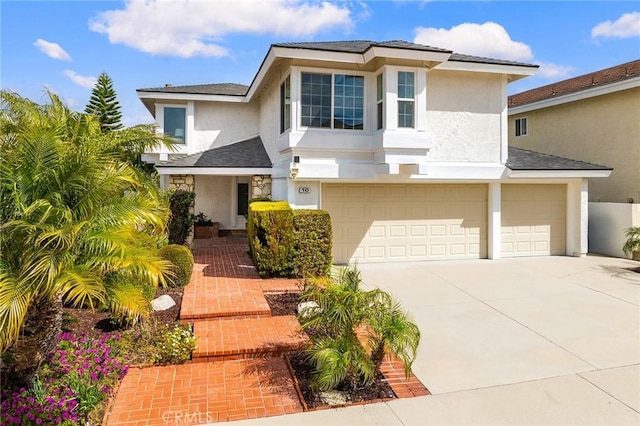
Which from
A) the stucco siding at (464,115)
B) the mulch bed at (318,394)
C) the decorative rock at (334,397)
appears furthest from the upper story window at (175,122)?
the decorative rock at (334,397)

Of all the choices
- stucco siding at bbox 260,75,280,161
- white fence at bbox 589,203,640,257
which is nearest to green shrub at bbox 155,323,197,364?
stucco siding at bbox 260,75,280,161

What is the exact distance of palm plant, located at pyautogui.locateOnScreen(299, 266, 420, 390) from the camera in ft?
16.1

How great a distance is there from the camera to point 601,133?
54.4ft

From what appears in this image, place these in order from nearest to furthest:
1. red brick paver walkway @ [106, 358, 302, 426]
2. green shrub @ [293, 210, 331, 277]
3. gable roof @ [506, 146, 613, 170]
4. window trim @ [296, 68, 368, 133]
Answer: red brick paver walkway @ [106, 358, 302, 426] → green shrub @ [293, 210, 331, 277] → window trim @ [296, 68, 368, 133] → gable roof @ [506, 146, 613, 170]

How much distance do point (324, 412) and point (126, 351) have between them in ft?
9.90

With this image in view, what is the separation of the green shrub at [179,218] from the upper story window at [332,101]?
440 centimetres

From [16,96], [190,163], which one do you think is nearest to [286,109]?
[190,163]

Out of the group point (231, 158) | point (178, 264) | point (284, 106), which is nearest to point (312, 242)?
point (178, 264)

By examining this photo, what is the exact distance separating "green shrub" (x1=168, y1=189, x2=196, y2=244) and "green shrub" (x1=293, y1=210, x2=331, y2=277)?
13.8 feet

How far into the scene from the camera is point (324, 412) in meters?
4.60

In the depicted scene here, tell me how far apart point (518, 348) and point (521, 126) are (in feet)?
56.3

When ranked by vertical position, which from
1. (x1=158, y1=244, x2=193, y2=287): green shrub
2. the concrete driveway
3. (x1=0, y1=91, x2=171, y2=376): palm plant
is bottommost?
the concrete driveway

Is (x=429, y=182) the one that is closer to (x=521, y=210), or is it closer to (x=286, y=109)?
(x=521, y=210)

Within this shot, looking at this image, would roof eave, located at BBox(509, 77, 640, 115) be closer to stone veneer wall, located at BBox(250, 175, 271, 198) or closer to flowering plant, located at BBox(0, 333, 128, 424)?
stone veneer wall, located at BBox(250, 175, 271, 198)
